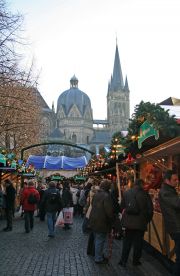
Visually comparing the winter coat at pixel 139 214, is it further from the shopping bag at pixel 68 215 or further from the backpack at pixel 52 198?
the shopping bag at pixel 68 215

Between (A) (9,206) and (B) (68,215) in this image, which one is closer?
(A) (9,206)

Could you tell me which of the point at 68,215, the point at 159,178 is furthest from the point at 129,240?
the point at 68,215

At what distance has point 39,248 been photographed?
30.9 feet

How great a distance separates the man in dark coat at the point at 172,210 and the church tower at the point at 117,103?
135 metres

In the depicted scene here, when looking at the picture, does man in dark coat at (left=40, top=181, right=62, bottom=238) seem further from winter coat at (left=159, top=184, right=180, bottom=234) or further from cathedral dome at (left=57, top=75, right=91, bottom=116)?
cathedral dome at (left=57, top=75, right=91, bottom=116)

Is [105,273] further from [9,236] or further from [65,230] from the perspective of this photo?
[65,230]

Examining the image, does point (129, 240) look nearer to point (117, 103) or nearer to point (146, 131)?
point (146, 131)

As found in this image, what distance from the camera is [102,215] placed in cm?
772

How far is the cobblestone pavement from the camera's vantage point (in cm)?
693

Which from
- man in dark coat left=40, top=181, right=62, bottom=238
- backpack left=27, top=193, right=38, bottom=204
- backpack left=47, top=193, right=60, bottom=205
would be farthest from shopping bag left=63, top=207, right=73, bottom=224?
backpack left=47, top=193, right=60, bottom=205

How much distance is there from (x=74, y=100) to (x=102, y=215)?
129 m

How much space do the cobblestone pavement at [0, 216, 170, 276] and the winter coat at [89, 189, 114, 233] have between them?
683 millimetres

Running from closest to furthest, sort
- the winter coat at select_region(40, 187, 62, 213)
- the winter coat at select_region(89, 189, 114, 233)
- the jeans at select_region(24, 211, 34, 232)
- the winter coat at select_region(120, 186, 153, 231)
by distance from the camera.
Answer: the winter coat at select_region(120, 186, 153, 231), the winter coat at select_region(89, 189, 114, 233), the winter coat at select_region(40, 187, 62, 213), the jeans at select_region(24, 211, 34, 232)

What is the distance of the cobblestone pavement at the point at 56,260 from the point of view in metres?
6.93
